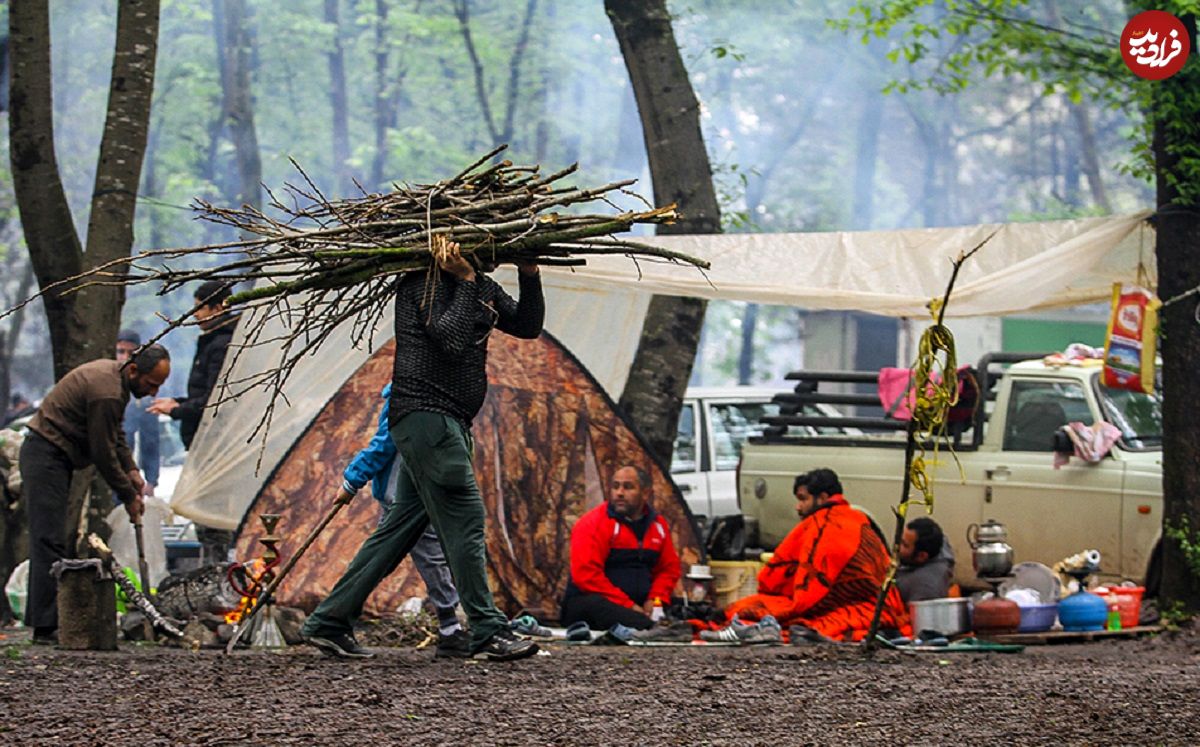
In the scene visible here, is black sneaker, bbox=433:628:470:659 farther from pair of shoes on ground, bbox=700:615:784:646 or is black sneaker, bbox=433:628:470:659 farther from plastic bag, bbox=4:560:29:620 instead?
plastic bag, bbox=4:560:29:620

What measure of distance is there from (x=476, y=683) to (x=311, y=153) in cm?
3081

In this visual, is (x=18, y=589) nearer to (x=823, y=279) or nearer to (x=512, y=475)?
(x=512, y=475)

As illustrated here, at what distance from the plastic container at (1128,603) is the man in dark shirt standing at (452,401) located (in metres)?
4.42

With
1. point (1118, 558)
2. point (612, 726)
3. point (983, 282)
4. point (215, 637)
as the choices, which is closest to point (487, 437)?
point (215, 637)

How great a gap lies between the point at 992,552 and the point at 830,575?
3.26 feet

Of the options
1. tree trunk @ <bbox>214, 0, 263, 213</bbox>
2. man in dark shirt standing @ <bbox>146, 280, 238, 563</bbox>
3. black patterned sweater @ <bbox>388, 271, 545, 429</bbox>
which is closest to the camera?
black patterned sweater @ <bbox>388, 271, 545, 429</bbox>

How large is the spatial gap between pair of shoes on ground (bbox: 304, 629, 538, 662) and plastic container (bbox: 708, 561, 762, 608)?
346 cm

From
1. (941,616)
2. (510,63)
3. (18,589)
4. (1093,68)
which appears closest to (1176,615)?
(941,616)

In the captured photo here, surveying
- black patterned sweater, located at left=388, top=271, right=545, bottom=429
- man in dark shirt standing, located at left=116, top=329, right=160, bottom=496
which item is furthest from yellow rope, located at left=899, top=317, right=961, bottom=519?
man in dark shirt standing, located at left=116, top=329, right=160, bottom=496

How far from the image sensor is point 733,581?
11398 millimetres

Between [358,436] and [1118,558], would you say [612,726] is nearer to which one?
[358,436]

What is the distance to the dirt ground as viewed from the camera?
5508 mm

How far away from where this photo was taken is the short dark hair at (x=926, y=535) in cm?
1066

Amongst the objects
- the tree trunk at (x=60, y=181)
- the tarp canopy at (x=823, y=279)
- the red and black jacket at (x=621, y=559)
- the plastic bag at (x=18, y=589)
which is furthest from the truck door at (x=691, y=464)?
the plastic bag at (x=18, y=589)
